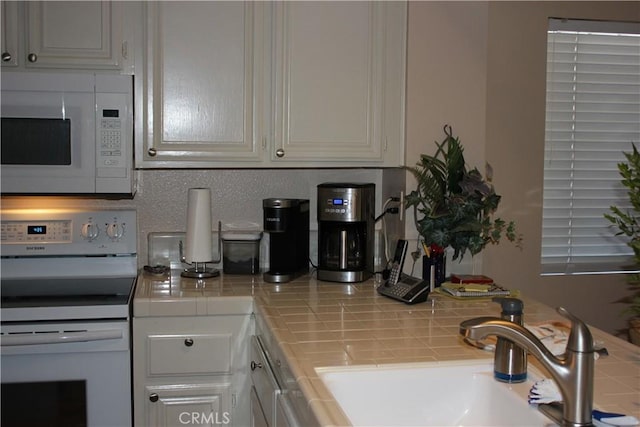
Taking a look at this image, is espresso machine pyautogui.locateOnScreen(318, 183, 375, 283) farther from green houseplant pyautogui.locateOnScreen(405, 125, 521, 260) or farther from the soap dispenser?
the soap dispenser

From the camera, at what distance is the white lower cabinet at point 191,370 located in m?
2.45

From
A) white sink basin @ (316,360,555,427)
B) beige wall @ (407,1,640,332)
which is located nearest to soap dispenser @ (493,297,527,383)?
white sink basin @ (316,360,555,427)

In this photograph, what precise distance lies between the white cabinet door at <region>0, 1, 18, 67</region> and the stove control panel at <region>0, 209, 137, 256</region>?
61 cm

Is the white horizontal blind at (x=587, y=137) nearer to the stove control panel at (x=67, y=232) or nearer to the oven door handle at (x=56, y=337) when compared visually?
the stove control panel at (x=67, y=232)

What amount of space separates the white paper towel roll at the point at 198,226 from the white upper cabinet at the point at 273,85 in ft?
0.42

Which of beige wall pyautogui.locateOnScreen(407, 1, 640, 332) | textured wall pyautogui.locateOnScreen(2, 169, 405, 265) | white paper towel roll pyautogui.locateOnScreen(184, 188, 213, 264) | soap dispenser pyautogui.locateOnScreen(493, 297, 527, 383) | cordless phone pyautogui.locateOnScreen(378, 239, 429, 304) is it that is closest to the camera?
soap dispenser pyautogui.locateOnScreen(493, 297, 527, 383)

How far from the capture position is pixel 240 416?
8.29 ft

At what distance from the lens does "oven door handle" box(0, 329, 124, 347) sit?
2.27 m

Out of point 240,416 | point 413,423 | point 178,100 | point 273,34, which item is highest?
point 273,34

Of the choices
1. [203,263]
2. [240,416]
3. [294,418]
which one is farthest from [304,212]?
[294,418]

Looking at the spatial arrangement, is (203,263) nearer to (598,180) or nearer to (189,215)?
(189,215)

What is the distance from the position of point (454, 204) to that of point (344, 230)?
0.44 meters

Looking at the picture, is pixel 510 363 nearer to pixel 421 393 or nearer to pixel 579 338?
pixel 421 393

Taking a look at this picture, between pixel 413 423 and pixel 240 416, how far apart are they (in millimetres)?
1045
